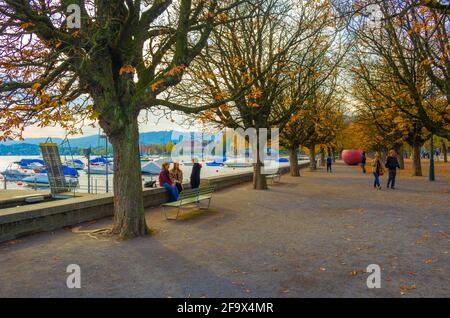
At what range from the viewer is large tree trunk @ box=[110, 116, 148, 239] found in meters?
8.41

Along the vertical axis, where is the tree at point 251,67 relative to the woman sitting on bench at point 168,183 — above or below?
above

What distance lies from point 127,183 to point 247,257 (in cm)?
342

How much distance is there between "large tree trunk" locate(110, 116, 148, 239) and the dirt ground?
0.51m

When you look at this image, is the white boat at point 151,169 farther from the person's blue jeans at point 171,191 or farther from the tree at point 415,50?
the person's blue jeans at point 171,191

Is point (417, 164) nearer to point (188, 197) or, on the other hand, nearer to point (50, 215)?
point (188, 197)

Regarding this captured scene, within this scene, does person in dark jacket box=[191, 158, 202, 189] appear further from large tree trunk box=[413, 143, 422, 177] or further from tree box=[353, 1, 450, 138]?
large tree trunk box=[413, 143, 422, 177]

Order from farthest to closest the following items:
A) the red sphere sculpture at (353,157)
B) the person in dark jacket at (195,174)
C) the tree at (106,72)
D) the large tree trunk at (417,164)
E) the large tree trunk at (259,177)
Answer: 1. the red sphere sculpture at (353,157)
2. the large tree trunk at (417,164)
3. the large tree trunk at (259,177)
4. the person in dark jacket at (195,174)
5. the tree at (106,72)

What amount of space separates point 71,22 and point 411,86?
13919mm

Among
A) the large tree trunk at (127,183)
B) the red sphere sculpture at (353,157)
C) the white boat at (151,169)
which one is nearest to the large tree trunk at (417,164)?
the red sphere sculpture at (353,157)

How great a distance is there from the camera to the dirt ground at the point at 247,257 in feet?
16.7

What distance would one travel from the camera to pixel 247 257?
6648mm

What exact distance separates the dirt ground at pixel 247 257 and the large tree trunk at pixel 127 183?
51 cm

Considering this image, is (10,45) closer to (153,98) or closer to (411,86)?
(153,98)
